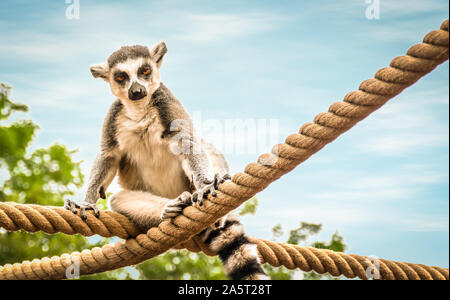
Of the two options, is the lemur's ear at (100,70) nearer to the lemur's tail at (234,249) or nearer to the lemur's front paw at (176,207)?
the lemur's front paw at (176,207)

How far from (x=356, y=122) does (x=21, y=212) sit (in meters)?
1.83

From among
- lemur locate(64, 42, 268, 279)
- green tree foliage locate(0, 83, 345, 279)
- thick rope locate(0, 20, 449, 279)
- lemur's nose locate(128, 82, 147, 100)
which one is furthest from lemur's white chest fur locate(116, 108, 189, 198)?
green tree foliage locate(0, 83, 345, 279)

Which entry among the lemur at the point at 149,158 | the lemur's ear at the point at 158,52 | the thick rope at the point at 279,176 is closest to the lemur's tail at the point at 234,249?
the lemur at the point at 149,158

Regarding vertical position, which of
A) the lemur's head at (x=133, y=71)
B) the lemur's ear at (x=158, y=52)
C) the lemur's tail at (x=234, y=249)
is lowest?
the lemur's tail at (x=234, y=249)

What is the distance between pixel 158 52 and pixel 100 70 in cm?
48

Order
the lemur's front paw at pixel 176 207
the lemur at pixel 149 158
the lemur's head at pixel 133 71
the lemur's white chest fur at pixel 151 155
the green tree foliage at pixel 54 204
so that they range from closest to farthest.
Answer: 1. the lemur's front paw at pixel 176 207
2. the lemur at pixel 149 158
3. the lemur's white chest fur at pixel 151 155
4. the lemur's head at pixel 133 71
5. the green tree foliage at pixel 54 204

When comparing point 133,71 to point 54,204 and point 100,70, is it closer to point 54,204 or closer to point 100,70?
point 100,70

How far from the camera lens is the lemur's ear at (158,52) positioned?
3.73 m

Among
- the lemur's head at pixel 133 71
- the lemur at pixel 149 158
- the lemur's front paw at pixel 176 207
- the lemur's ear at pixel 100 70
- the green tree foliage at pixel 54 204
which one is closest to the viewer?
the lemur's front paw at pixel 176 207

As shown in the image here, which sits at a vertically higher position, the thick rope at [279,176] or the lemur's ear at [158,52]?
the lemur's ear at [158,52]

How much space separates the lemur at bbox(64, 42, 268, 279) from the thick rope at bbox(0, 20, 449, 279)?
0.22 metres

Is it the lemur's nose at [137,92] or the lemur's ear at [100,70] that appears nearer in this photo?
the lemur's nose at [137,92]
